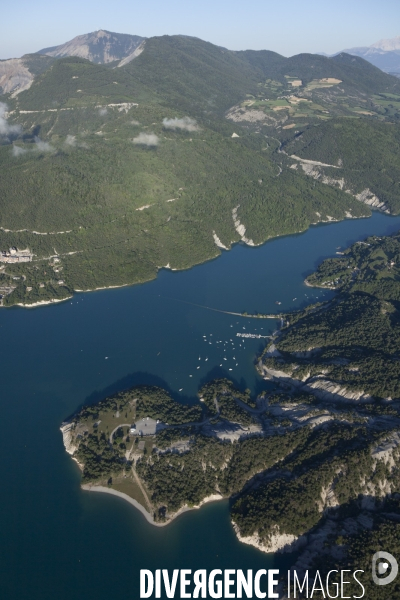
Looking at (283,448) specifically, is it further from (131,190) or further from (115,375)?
(131,190)

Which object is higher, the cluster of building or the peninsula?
the cluster of building

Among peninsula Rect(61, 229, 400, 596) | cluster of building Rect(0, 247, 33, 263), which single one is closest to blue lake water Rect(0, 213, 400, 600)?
peninsula Rect(61, 229, 400, 596)

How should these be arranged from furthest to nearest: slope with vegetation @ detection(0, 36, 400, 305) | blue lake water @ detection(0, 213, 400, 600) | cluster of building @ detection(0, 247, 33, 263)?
slope with vegetation @ detection(0, 36, 400, 305) < cluster of building @ detection(0, 247, 33, 263) < blue lake water @ detection(0, 213, 400, 600)

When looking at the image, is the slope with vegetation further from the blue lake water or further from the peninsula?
the peninsula

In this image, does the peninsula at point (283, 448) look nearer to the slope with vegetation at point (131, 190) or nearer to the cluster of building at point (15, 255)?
the slope with vegetation at point (131, 190)

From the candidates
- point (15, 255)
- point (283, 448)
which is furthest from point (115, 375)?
point (15, 255)

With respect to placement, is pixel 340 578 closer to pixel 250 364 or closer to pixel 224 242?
pixel 250 364

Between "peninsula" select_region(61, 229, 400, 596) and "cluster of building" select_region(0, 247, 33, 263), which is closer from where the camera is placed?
"peninsula" select_region(61, 229, 400, 596)
